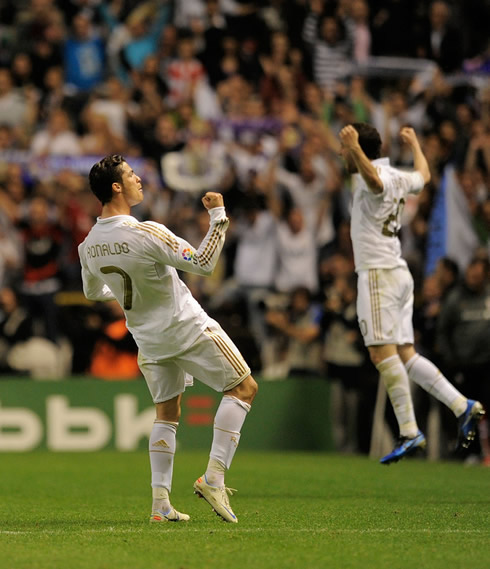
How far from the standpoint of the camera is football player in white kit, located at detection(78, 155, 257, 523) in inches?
275

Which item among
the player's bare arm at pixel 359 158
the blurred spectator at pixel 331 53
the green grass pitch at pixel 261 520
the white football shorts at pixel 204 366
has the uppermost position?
the blurred spectator at pixel 331 53

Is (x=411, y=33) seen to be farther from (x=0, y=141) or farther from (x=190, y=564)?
(x=190, y=564)

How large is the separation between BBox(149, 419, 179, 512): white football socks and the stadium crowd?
6701mm

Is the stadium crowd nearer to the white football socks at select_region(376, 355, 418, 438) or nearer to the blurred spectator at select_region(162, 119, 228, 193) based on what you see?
the blurred spectator at select_region(162, 119, 228, 193)

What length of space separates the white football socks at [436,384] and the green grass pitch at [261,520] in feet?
2.30

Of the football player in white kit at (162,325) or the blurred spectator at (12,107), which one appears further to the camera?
the blurred spectator at (12,107)

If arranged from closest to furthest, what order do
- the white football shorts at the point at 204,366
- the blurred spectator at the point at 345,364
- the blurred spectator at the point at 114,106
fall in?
the white football shorts at the point at 204,366, the blurred spectator at the point at 345,364, the blurred spectator at the point at 114,106

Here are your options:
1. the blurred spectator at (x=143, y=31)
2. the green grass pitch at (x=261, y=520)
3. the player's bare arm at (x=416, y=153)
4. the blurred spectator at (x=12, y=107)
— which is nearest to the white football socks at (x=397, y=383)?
the green grass pitch at (x=261, y=520)

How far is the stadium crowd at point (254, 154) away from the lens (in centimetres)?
1527

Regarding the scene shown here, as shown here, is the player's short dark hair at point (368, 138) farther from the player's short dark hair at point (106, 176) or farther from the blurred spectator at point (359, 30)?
the blurred spectator at point (359, 30)

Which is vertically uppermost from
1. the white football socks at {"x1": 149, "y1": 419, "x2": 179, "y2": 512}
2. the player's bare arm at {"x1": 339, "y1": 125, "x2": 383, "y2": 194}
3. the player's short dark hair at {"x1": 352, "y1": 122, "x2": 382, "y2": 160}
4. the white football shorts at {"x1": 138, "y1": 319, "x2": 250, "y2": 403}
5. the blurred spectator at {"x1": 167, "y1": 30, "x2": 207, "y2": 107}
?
the blurred spectator at {"x1": 167, "y1": 30, "x2": 207, "y2": 107}

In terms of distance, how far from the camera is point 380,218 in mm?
9492

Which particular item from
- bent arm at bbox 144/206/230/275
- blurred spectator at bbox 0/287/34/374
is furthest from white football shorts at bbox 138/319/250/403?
blurred spectator at bbox 0/287/34/374

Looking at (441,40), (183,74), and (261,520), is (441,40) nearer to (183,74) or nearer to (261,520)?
(183,74)
